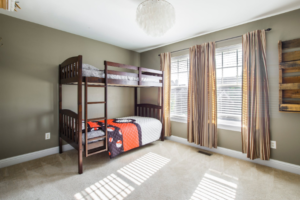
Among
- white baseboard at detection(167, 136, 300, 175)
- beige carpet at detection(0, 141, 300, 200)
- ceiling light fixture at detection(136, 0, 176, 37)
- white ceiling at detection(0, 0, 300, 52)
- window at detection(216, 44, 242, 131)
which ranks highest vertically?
white ceiling at detection(0, 0, 300, 52)

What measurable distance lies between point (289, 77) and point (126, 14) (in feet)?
8.33

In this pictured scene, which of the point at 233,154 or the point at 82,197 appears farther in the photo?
the point at 233,154

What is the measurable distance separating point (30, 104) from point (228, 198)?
3173 millimetres

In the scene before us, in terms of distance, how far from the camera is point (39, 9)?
6.97ft

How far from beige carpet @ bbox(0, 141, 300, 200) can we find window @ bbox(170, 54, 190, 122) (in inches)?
42.4

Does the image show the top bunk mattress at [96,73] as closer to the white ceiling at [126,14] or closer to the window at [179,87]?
the white ceiling at [126,14]

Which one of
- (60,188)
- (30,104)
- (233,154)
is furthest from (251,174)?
(30,104)

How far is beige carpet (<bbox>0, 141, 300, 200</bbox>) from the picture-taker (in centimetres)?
168

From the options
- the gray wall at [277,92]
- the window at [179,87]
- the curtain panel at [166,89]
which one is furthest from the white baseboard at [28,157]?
the gray wall at [277,92]

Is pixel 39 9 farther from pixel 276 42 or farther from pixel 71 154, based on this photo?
pixel 276 42

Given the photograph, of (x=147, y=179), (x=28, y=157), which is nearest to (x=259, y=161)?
(x=147, y=179)

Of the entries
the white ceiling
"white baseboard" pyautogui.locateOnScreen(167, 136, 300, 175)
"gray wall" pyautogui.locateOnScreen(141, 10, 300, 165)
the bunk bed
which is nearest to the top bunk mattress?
the bunk bed

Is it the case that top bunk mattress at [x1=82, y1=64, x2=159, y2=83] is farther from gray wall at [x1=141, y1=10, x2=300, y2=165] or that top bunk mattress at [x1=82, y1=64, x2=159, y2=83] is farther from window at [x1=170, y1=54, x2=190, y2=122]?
gray wall at [x1=141, y1=10, x2=300, y2=165]

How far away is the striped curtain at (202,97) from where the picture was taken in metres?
2.80
